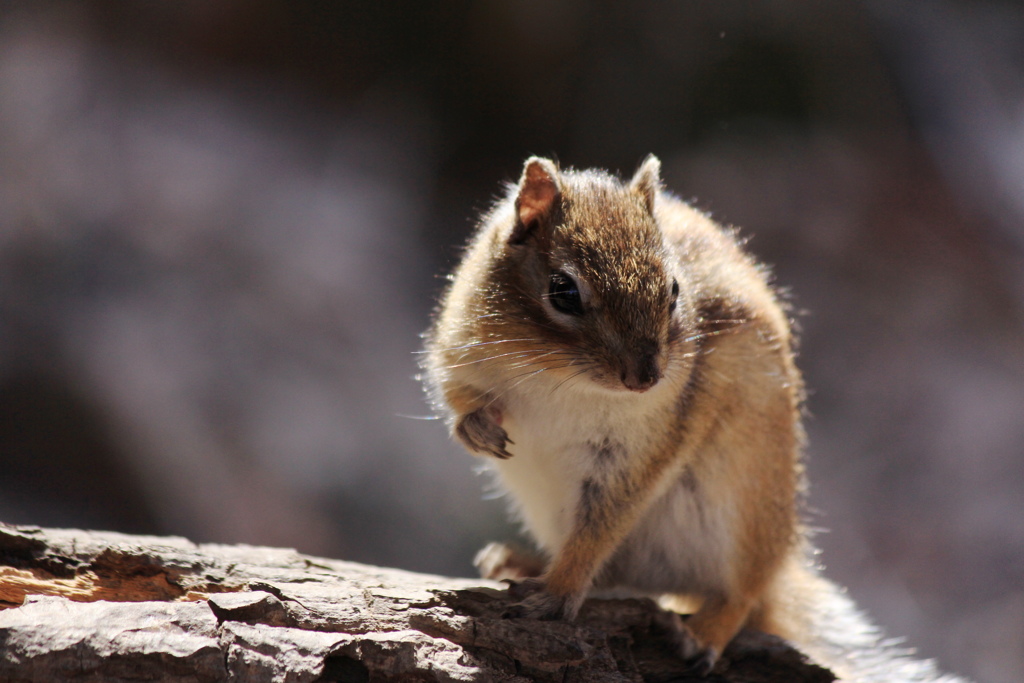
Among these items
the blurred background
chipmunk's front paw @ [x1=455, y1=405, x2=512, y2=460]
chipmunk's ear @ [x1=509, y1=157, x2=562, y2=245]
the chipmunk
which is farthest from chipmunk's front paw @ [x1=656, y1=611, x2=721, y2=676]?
the blurred background

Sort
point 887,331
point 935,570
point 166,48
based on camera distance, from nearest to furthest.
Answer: point 935,570 → point 166,48 → point 887,331

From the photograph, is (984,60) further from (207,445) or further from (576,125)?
(207,445)

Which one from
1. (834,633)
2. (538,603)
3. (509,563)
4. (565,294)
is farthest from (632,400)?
(834,633)

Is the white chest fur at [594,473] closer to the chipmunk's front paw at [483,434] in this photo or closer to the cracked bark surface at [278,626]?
the chipmunk's front paw at [483,434]

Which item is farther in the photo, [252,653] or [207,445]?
[207,445]

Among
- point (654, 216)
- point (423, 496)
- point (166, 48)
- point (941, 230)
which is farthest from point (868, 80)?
point (166, 48)

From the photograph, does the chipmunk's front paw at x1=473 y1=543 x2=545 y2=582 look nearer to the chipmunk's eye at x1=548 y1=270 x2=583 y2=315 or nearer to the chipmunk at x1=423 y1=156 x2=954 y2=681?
the chipmunk at x1=423 y1=156 x2=954 y2=681

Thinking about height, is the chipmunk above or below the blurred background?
below
